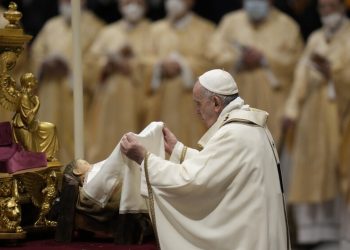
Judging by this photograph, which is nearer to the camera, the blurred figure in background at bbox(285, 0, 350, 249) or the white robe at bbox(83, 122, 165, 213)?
the white robe at bbox(83, 122, 165, 213)

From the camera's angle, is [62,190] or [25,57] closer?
[62,190]

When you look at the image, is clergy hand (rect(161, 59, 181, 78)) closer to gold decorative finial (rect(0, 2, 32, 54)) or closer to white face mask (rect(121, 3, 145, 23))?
white face mask (rect(121, 3, 145, 23))

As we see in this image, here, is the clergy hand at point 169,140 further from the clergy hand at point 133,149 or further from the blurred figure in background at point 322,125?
the blurred figure in background at point 322,125

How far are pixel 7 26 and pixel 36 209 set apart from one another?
0.84 metres

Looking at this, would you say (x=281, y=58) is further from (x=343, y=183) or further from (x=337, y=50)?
(x=343, y=183)

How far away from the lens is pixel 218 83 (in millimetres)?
4676

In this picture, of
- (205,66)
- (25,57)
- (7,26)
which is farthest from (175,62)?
(7,26)

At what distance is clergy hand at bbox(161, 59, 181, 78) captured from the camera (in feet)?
31.7

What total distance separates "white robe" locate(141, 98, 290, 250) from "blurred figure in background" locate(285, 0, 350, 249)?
4505 mm

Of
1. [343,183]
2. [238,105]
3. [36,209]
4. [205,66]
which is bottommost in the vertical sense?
[343,183]

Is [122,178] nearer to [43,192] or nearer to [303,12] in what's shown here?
[43,192]

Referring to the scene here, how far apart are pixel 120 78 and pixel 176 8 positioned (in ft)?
2.60

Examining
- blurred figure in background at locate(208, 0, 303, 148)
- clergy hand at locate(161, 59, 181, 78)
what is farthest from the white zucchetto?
clergy hand at locate(161, 59, 181, 78)

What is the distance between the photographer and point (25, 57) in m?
10.3
